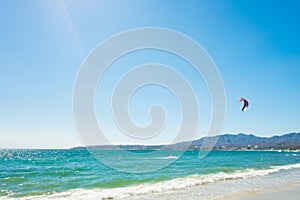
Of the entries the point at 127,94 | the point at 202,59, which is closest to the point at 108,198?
the point at 127,94

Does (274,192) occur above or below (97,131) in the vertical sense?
below

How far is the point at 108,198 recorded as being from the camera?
496 inches

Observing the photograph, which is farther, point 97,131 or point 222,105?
point 222,105

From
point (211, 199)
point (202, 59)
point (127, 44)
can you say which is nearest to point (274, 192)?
point (211, 199)

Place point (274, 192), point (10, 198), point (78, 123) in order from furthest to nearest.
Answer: point (78, 123) < point (10, 198) < point (274, 192)

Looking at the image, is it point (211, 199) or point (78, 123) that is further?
point (78, 123)

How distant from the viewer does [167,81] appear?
Answer: 61.1ft

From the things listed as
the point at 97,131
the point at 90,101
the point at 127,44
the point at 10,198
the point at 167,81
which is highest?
the point at 127,44


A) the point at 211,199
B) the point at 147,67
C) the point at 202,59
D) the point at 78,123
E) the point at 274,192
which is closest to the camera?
the point at 211,199

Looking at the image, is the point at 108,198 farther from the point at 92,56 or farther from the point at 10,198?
the point at 92,56

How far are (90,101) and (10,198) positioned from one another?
6.10 m

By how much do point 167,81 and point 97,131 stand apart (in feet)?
18.9

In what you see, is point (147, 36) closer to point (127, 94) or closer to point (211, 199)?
point (127, 94)

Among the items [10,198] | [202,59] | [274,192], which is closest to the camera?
[274,192]
